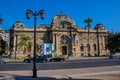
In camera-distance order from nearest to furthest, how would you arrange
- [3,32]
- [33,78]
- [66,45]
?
[33,78], [66,45], [3,32]

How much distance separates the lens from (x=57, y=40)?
3962 inches

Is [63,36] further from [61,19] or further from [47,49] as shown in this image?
[47,49]

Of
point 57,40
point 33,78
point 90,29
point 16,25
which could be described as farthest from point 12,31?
point 33,78

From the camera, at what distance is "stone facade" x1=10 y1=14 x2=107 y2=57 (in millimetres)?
100000

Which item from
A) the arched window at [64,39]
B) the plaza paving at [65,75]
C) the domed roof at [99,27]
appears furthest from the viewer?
the domed roof at [99,27]

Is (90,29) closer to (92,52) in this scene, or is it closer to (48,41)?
(92,52)

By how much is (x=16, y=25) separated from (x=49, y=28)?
1323 centimetres

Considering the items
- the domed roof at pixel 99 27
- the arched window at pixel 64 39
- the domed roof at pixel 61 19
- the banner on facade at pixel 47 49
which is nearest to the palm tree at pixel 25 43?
the domed roof at pixel 61 19

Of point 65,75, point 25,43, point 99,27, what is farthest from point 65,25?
point 65,75

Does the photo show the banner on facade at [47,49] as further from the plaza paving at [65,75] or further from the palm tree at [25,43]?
the plaza paving at [65,75]

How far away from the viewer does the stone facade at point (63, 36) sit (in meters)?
100

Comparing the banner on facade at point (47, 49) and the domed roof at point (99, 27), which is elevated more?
the domed roof at point (99, 27)

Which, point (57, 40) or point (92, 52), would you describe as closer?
point (57, 40)

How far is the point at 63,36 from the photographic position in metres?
103
